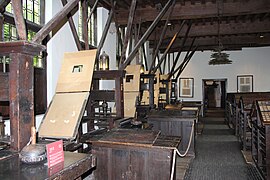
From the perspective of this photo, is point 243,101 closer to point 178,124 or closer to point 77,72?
point 178,124

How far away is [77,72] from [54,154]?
2201 millimetres

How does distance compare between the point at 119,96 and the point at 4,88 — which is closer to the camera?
the point at 4,88

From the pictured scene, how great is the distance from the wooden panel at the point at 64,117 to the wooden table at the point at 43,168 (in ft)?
4.25

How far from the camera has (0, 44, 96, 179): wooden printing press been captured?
168 centimetres

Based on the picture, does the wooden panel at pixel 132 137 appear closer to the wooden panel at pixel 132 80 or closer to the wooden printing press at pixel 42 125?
the wooden printing press at pixel 42 125

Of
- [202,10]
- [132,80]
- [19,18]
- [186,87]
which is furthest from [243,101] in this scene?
[186,87]

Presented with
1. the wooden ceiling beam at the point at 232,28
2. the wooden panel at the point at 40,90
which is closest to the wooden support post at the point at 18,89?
the wooden panel at the point at 40,90

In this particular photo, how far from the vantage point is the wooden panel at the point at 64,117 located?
3.33 m

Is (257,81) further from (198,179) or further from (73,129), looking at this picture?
(73,129)

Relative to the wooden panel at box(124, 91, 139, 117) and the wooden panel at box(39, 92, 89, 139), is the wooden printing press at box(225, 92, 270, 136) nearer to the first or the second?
the wooden panel at box(124, 91, 139, 117)

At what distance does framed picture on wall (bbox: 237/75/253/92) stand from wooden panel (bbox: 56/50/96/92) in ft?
40.4

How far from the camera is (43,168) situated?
1.71 metres

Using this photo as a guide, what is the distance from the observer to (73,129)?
3311mm

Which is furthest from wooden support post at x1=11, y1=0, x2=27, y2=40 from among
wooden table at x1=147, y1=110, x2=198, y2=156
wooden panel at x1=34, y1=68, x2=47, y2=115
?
wooden table at x1=147, y1=110, x2=198, y2=156
